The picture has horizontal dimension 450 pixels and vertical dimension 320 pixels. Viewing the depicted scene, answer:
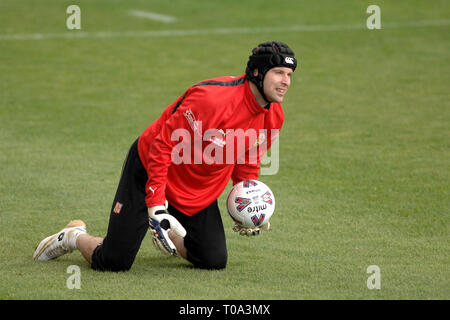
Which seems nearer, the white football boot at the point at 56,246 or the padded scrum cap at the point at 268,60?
the padded scrum cap at the point at 268,60

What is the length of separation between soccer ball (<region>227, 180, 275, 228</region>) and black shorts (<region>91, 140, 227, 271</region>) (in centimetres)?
44

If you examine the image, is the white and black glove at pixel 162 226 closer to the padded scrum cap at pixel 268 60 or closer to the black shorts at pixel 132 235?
the black shorts at pixel 132 235

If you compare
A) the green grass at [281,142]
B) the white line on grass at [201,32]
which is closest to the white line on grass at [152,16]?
the green grass at [281,142]

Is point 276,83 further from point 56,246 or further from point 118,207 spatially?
point 56,246

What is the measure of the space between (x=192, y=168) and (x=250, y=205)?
2.03ft

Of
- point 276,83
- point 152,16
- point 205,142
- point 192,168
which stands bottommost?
point 192,168

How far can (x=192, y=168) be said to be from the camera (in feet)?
23.4

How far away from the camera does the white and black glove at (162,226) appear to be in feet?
21.4

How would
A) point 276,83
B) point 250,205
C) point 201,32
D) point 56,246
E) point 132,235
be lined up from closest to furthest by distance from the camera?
point 276,83 < point 250,205 < point 132,235 < point 56,246 < point 201,32

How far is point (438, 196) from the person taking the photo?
32.8 ft

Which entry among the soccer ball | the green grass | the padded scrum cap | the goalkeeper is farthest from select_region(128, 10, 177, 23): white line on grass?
the padded scrum cap

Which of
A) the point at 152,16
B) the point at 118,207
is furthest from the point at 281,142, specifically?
the point at 152,16

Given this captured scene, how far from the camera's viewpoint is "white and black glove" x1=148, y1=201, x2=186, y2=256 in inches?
256

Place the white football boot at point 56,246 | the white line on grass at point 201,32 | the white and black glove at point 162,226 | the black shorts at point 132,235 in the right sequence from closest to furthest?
1. the white and black glove at point 162,226
2. the black shorts at point 132,235
3. the white football boot at point 56,246
4. the white line on grass at point 201,32
